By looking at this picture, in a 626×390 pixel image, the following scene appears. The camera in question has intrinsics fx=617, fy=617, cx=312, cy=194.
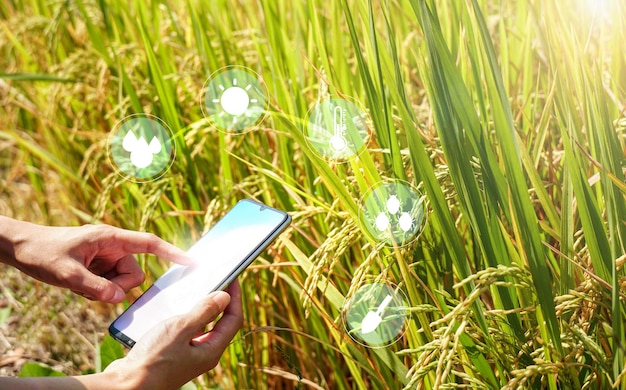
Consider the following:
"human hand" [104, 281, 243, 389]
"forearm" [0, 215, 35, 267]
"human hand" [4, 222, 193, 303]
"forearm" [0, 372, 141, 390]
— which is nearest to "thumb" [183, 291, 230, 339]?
"human hand" [104, 281, 243, 389]

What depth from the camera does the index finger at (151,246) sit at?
1.25 metres

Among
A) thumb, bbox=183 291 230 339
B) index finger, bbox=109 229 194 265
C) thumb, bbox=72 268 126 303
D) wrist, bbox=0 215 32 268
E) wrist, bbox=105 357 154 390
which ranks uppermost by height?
wrist, bbox=0 215 32 268

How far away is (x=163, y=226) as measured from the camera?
174cm

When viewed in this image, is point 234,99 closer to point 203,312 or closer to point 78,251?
point 78,251

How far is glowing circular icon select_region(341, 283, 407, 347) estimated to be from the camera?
3.62 feet

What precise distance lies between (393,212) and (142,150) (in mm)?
953

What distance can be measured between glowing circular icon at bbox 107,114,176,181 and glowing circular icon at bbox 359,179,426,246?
2.39 feet

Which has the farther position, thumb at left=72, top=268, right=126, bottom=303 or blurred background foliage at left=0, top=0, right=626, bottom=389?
thumb at left=72, top=268, right=126, bottom=303

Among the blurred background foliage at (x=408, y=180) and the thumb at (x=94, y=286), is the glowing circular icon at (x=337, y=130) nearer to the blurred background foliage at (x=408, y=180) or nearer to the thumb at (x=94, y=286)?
the blurred background foliage at (x=408, y=180)

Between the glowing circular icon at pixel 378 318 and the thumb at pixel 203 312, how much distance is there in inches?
8.5

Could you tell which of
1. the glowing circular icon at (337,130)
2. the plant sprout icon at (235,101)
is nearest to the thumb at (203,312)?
the glowing circular icon at (337,130)

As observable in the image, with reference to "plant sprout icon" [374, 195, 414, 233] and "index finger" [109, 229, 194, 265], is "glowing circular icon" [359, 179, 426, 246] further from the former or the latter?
"index finger" [109, 229, 194, 265]

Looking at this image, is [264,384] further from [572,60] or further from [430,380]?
[572,60]

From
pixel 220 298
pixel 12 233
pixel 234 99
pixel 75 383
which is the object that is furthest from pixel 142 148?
pixel 75 383
